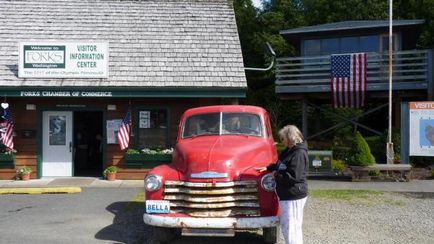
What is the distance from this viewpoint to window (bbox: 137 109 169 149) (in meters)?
16.6

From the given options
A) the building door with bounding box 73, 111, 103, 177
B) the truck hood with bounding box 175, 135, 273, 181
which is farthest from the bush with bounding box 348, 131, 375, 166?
the building door with bounding box 73, 111, 103, 177

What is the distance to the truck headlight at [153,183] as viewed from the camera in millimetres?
7766

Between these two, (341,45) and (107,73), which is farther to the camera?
(341,45)

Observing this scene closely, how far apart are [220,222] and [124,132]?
9.28 metres

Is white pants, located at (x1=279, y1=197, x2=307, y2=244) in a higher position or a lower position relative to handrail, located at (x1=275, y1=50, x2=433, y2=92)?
lower

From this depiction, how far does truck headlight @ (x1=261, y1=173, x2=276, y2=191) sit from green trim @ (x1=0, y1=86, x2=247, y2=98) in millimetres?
8473

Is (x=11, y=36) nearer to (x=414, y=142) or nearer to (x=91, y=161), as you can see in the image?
(x=91, y=161)

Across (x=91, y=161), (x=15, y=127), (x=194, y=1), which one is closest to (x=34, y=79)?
(x=15, y=127)

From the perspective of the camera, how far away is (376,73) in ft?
75.7

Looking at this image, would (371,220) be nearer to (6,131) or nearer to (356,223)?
(356,223)

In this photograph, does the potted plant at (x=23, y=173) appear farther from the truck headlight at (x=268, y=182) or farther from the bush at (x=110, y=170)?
the truck headlight at (x=268, y=182)

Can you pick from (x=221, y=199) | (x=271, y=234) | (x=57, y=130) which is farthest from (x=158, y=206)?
(x=57, y=130)

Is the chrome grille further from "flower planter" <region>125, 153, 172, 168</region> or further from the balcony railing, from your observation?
the balcony railing

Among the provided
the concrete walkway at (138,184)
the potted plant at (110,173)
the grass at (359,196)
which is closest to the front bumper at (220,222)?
the grass at (359,196)
